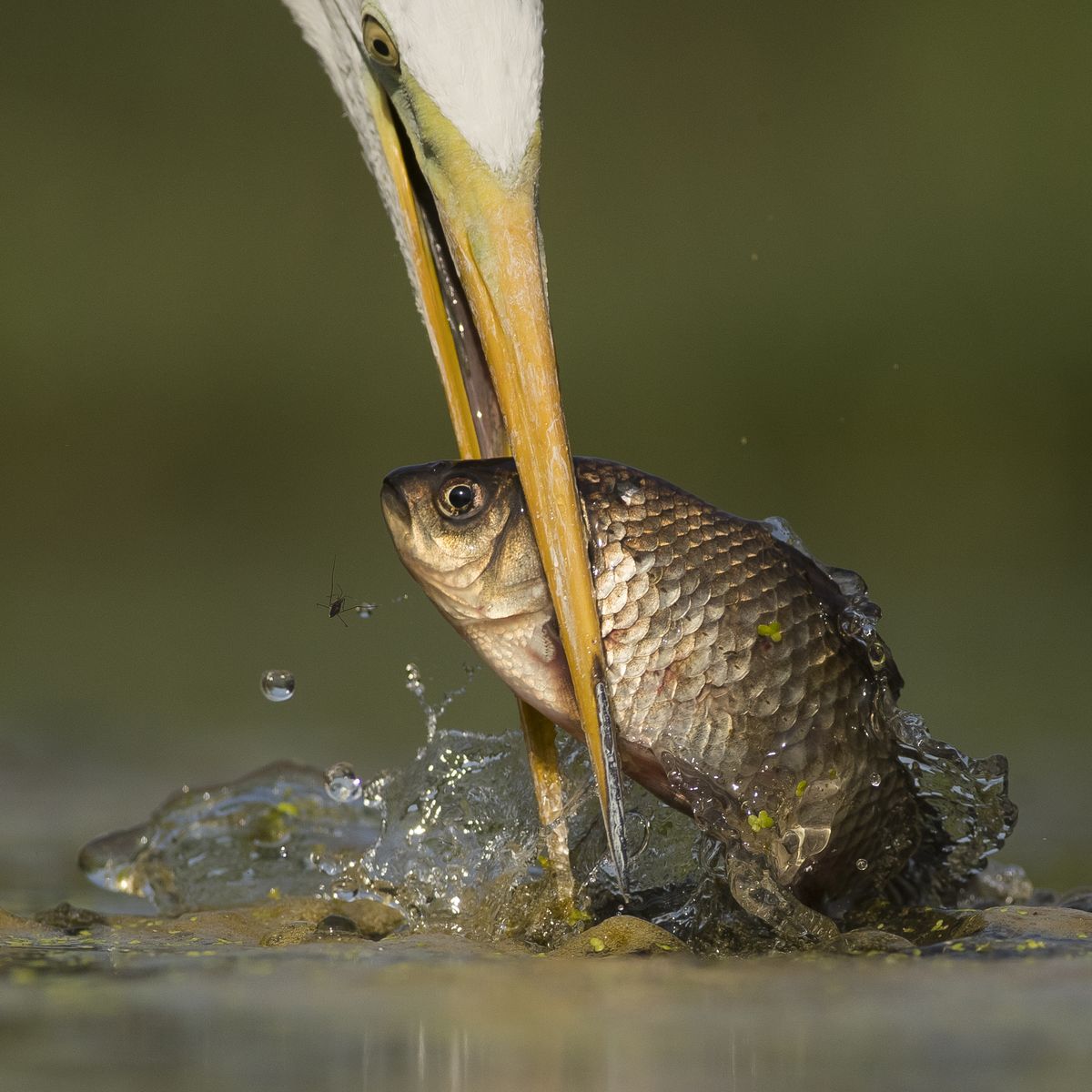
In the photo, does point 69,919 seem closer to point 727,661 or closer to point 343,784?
point 343,784

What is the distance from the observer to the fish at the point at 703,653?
2.37 metres

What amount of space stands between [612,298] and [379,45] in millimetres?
8061

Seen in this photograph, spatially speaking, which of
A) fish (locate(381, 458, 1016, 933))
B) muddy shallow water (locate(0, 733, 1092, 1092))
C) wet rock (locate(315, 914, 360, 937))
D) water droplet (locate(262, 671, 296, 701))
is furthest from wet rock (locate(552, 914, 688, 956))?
water droplet (locate(262, 671, 296, 701))

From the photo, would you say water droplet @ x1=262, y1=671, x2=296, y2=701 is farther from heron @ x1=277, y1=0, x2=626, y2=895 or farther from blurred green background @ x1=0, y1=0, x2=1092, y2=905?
blurred green background @ x1=0, y1=0, x2=1092, y2=905

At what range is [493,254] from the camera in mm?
2621

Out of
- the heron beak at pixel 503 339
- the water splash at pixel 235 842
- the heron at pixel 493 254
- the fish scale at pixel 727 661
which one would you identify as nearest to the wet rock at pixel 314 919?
the water splash at pixel 235 842

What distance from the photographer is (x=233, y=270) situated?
10977 millimetres

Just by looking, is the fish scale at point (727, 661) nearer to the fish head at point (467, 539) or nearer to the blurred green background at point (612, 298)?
the fish head at point (467, 539)

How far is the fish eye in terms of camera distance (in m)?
2.36

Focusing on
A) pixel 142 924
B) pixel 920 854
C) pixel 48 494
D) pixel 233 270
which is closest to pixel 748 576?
pixel 920 854

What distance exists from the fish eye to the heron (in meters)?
0.08

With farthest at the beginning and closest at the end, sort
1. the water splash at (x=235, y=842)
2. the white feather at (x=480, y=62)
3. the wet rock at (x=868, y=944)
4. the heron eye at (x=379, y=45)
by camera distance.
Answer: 1. the water splash at (x=235, y=842)
2. the heron eye at (x=379, y=45)
3. the white feather at (x=480, y=62)
4. the wet rock at (x=868, y=944)

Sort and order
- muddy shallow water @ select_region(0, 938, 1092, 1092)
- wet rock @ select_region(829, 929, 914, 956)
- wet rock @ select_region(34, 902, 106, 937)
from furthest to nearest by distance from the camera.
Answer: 1. wet rock @ select_region(34, 902, 106, 937)
2. wet rock @ select_region(829, 929, 914, 956)
3. muddy shallow water @ select_region(0, 938, 1092, 1092)

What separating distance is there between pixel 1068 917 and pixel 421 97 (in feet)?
5.04
